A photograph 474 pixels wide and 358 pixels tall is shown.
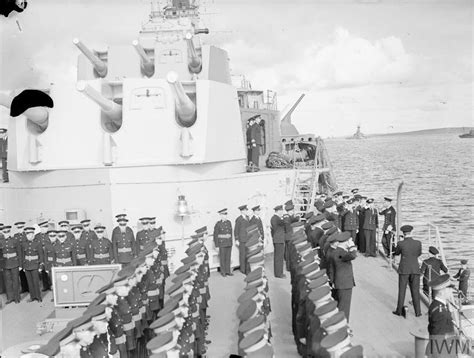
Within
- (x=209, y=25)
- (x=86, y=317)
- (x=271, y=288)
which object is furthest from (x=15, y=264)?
(x=209, y=25)

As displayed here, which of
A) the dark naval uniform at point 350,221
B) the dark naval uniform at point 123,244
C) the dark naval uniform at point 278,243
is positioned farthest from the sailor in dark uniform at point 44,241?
the dark naval uniform at point 350,221

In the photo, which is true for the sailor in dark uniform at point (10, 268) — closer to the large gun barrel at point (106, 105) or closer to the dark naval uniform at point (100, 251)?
the dark naval uniform at point (100, 251)

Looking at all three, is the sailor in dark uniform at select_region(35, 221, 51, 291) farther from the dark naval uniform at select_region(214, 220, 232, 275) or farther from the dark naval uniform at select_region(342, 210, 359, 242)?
the dark naval uniform at select_region(342, 210, 359, 242)

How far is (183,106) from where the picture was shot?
747 centimetres

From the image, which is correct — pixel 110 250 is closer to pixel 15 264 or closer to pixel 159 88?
pixel 15 264

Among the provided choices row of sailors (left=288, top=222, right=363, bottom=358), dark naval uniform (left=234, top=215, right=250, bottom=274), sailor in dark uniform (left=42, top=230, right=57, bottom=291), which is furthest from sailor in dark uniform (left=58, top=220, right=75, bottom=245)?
row of sailors (left=288, top=222, right=363, bottom=358)

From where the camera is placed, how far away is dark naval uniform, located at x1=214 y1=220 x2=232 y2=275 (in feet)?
25.8

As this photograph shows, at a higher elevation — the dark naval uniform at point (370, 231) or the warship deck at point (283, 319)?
the dark naval uniform at point (370, 231)

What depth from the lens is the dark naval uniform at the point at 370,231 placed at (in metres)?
9.14

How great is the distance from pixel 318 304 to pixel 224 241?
12.1 feet

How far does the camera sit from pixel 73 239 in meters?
7.28

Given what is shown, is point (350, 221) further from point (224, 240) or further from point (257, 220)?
point (224, 240)

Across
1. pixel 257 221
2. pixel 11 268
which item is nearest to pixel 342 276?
pixel 257 221

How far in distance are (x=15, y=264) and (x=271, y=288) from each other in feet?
11.1
